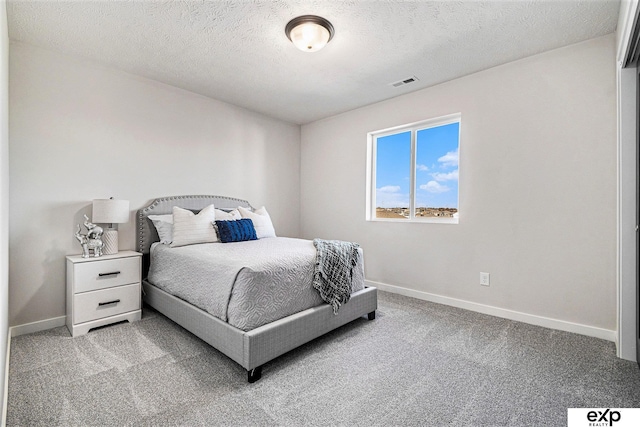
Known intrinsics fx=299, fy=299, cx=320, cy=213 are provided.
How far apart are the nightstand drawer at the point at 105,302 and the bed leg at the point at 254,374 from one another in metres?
1.58

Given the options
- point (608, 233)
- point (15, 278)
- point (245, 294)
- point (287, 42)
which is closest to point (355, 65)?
point (287, 42)

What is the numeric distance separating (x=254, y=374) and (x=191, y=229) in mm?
1677

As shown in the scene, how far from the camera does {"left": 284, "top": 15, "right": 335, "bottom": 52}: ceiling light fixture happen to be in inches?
84.7

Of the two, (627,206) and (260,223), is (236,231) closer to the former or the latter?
(260,223)

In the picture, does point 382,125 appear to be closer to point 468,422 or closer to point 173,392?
point 468,422

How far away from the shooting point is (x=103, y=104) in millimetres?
2916

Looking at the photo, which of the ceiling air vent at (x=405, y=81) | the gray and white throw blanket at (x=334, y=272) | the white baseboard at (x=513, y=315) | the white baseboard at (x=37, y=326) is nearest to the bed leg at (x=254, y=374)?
the gray and white throw blanket at (x=334, y=272)

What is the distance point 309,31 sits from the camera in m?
2.17

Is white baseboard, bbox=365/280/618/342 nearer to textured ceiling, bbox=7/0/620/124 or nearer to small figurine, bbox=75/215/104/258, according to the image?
textured ceiling, bbox=7/0/620/124

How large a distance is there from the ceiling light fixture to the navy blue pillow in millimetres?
1833

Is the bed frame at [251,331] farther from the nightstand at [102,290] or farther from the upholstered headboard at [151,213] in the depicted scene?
the nightstand at [102,290]

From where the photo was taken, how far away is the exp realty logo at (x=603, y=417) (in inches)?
58.5

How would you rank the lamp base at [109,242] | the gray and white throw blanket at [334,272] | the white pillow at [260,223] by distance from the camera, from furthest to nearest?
the white pillow at [260,223] → the lamp base at [109,242] → the gray and white throw blanket at [334,272]

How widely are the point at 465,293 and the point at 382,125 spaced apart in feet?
7.23
